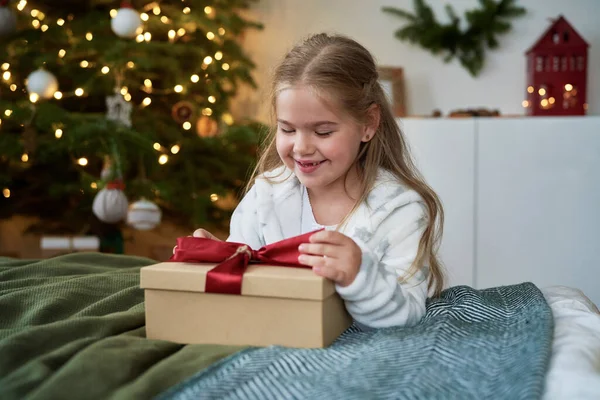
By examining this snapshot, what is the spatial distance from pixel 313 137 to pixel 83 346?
56cm

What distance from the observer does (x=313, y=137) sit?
128 cm

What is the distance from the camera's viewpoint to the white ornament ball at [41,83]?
9.54 feet

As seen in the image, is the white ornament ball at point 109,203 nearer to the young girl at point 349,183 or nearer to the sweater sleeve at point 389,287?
Result: the young girl at point 349,183

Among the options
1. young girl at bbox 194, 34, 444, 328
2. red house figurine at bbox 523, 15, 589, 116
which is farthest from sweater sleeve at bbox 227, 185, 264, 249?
red house figurine at bbox 523, 15, 589, 116

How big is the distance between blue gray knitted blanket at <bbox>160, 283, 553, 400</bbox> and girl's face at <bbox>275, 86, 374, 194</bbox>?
1.34 feet

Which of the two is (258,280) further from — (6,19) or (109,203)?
(6,19)

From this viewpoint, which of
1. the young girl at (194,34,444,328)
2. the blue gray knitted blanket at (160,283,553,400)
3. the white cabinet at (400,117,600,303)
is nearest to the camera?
the blue gray knitted blanket at (160,283,553,400)

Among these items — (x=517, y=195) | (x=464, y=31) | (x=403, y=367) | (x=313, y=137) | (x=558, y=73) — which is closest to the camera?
(x=403, y=367)

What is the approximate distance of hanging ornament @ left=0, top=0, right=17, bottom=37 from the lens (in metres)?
2.92

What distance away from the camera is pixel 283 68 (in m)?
1.37

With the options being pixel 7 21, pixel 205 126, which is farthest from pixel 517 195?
pixel 7 21

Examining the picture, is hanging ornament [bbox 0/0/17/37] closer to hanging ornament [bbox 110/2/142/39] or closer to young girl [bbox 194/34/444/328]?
hanging ornament [bbox 110/2/142/39]

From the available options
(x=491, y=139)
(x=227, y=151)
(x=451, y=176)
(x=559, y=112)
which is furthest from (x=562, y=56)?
(x=227, y=151)

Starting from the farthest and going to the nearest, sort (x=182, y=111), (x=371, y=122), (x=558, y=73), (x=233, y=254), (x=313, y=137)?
(x=182, y=111), (x=558, y=73), (x=371, y=122), (x=313, y=137), (x=233, y=254)
